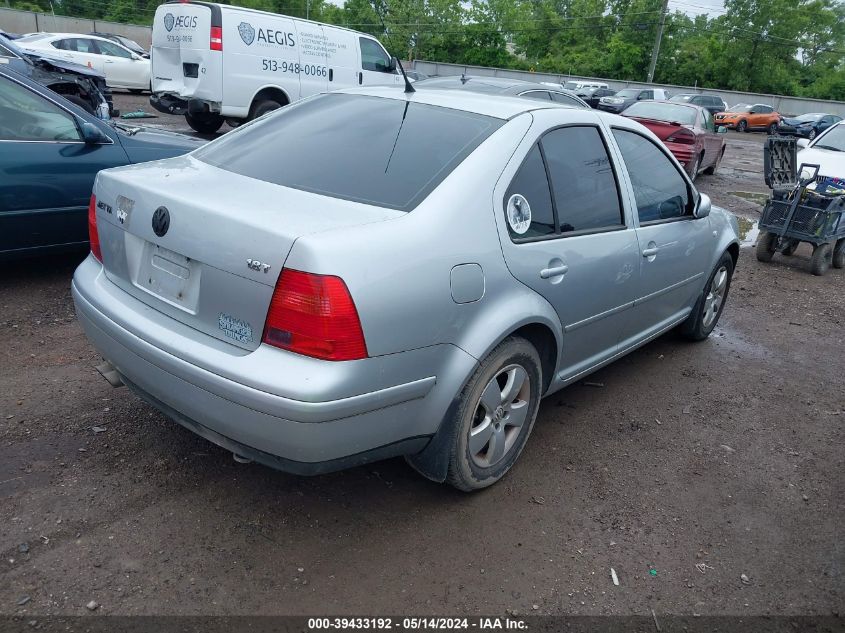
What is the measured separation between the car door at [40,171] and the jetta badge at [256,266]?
316 centimetres

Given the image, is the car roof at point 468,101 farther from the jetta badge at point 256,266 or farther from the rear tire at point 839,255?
the rear tire at point 839,255

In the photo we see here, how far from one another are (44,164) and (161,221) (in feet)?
9.14

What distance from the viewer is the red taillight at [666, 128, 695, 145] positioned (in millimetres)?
12703

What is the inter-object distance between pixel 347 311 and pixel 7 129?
12.5 feet

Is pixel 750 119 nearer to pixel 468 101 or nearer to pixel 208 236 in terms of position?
pixel 468 101

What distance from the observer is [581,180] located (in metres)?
3.50

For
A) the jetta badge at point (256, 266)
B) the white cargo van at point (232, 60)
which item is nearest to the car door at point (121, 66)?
the white cargo van at point (232, 60)

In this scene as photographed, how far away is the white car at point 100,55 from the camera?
18.7 m

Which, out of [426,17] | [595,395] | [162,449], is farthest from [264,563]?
[426,17]

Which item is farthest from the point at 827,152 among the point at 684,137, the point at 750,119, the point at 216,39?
the point at 750,119

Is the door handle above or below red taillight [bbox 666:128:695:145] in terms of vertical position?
above

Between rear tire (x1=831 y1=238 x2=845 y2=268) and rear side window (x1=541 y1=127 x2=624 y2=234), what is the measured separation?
5928mm

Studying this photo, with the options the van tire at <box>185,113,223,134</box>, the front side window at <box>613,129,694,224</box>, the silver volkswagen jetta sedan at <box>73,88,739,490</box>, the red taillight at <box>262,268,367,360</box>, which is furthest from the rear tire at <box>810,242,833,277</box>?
the van tire at <box>185,113,223,134</box>

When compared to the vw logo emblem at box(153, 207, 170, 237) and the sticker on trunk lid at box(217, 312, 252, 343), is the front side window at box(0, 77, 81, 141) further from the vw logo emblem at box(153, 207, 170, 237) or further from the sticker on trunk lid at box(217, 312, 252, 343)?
the sticker on trunk lid at box(217, 312, 252, 343)
